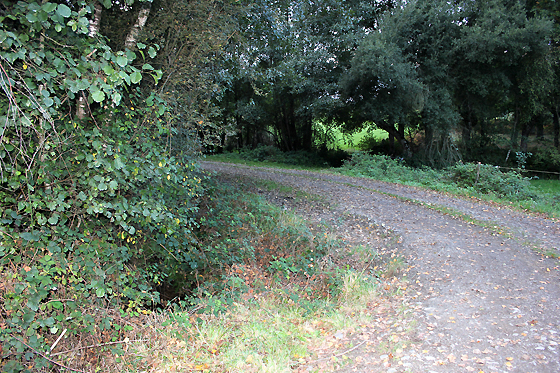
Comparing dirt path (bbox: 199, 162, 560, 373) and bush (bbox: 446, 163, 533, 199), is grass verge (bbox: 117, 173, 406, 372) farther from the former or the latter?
bush (bbox: 446, 163, 533, 199)

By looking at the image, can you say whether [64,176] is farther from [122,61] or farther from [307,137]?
[307,137]

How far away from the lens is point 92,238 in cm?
381

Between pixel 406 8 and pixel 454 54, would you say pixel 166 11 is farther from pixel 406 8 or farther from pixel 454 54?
pixel 454 54

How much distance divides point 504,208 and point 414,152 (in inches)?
450

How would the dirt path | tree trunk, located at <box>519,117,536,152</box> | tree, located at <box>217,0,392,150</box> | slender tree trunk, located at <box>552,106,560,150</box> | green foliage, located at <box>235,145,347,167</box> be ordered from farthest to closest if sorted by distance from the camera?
green foliage, located at <box>235,145,347,167</box>
tree trunk, located at <box>519,117,536,152</box>
slender tree trunk, located at <box>552,106,560,150</box>
tree, located at <box>217,0,392,150</box>
the dirt path

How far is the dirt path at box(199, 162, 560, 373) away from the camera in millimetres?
3529

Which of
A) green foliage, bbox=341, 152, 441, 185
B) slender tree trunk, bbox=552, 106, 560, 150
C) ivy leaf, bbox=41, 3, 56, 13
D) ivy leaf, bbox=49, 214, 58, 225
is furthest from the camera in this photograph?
slender tree trunk, bbox=552, 106, 560, 150

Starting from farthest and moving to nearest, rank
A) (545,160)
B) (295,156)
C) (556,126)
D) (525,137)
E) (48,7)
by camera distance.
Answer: (295,156), (556,126), (525,137), (545,160), (48,7)

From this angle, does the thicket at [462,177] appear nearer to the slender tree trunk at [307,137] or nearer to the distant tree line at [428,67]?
the distant tree line at [428,67]

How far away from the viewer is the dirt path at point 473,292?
3.53 m

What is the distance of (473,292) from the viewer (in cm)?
498

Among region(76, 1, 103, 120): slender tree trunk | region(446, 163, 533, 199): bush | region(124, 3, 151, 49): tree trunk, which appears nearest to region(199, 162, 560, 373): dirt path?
region(446, 163, 533, 199): bush

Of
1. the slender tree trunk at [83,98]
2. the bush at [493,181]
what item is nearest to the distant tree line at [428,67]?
the bush at [493,181]

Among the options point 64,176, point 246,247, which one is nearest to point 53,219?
point 64,176
